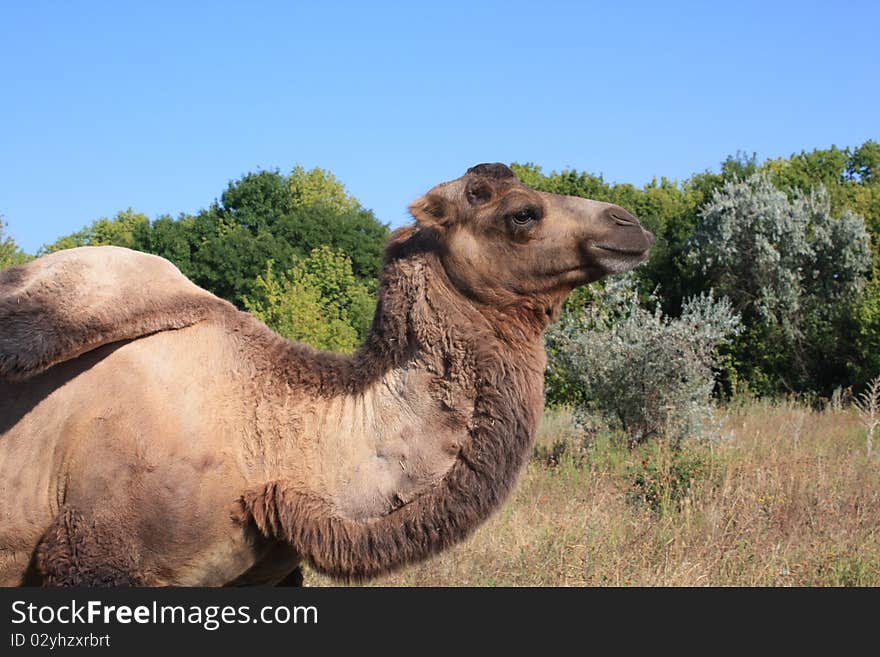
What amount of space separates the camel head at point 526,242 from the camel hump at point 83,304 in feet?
3.58

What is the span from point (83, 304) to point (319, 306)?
14.6m

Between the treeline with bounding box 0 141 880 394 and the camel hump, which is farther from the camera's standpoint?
the treeline with bounding box 0 141 880 394

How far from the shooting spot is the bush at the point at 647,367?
11891 mm

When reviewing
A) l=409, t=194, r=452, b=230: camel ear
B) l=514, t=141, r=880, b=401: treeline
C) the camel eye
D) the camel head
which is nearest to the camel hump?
l=409, t=194, r=452, b=230: camel ear

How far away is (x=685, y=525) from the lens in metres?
7.61

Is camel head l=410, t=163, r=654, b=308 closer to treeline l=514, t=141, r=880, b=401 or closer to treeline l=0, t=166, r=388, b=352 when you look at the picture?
treeline l=0, t=166, r=388, b=352

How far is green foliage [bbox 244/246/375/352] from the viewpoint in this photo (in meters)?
17.2

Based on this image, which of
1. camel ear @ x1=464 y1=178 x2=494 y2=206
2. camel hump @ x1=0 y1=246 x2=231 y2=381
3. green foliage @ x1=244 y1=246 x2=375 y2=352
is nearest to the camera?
camel hump @ x1=0 y1=246 x2=231 y2=381

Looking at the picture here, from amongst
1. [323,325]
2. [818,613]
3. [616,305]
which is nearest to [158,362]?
[818,613]

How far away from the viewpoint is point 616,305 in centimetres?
1305

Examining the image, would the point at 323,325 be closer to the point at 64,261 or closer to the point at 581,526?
the point at 581,526

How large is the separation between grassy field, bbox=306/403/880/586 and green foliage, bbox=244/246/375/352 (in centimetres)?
337

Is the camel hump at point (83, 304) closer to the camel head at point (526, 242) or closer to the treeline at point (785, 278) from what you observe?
the camel head at point (526, 242)

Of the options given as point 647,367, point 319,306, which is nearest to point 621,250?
point 647,367
